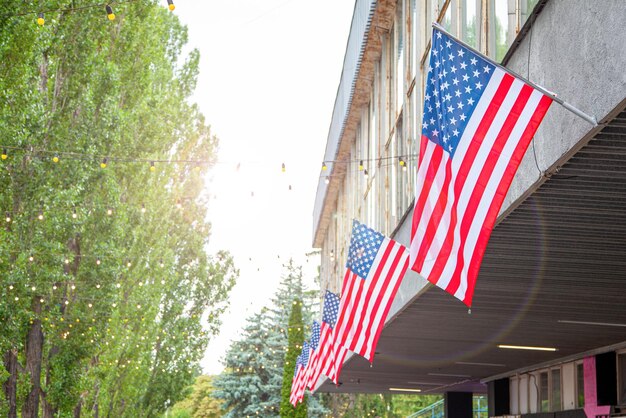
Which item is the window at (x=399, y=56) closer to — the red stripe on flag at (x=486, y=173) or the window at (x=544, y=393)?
the window at (x=544, y=393)

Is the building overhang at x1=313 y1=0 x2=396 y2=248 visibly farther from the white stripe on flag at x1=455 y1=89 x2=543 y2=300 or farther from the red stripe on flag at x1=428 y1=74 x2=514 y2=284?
the white stripe on flag at x1=455 y1=89 x2=543 y2=300

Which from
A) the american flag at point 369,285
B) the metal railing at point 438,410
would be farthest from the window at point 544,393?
the metal railing at point 438,410

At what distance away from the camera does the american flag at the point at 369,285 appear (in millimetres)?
11844

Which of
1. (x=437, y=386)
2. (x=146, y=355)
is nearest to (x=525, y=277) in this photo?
(x=437, y=386)

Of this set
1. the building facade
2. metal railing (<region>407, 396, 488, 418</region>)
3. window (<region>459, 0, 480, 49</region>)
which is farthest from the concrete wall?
metal railing (<region>407, 396, 488, 418</region>)

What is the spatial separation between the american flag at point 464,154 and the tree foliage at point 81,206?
1126 cm

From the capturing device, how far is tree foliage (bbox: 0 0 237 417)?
18.6 meters

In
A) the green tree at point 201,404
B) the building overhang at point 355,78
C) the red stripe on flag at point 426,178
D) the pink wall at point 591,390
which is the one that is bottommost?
the pink wall at point 591,390

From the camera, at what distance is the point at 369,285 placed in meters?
12.3

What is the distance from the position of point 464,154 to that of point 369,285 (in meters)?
6.17

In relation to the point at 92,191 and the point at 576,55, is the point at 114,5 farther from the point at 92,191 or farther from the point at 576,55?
the point at 576,55

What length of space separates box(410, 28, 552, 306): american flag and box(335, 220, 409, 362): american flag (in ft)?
15.7

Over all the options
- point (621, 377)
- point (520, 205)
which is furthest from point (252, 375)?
point (520, 205)

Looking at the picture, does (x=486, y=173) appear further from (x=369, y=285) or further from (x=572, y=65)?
(x=369, y=285)
